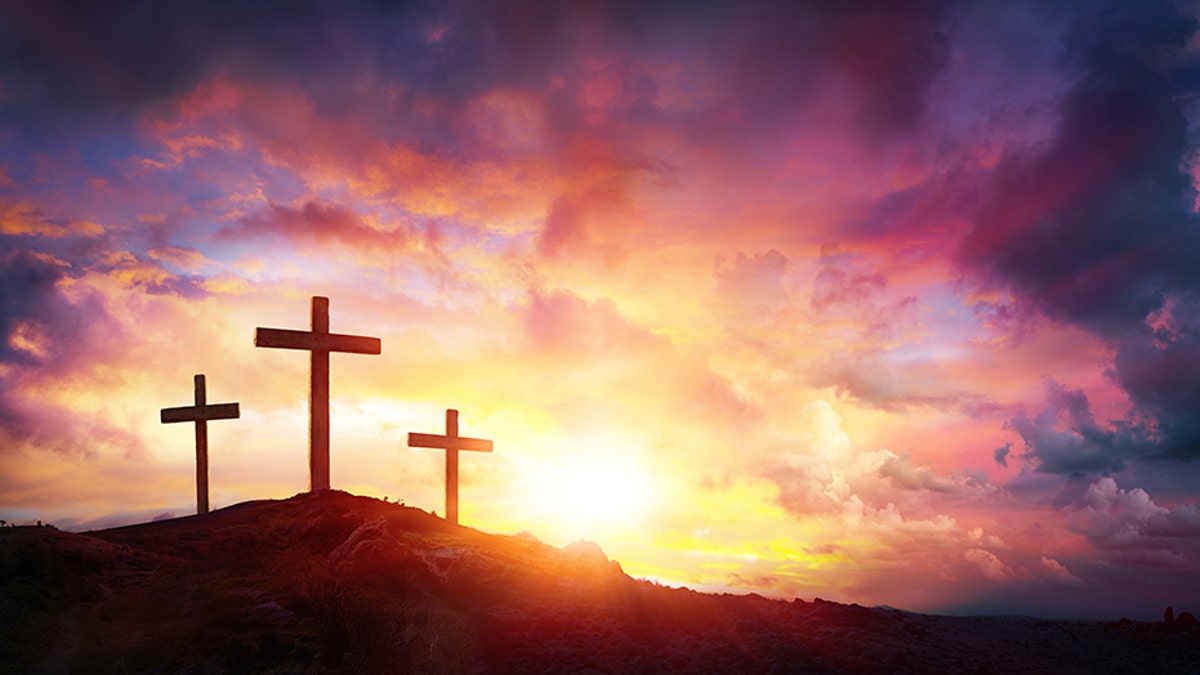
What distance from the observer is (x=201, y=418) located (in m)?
30.2

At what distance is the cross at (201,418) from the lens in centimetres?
3012

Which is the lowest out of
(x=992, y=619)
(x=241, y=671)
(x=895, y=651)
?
(x=992, y=619)

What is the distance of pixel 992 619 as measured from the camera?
27.9 meters

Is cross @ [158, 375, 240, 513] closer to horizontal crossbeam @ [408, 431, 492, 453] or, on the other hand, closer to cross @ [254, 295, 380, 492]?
horizontal crossbeam @ [408, 431, 492, 453]

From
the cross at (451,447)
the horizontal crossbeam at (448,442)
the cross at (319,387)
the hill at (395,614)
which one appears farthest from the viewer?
the cross at (451,447)

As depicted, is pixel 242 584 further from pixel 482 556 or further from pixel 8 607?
pixel 482 556

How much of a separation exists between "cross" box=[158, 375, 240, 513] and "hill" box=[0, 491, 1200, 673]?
7.49 metres

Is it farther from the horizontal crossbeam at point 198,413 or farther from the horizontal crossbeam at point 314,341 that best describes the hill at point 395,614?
the horizontal crossbeam at point 198,413

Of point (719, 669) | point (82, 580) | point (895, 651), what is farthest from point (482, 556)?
point (895, 651)

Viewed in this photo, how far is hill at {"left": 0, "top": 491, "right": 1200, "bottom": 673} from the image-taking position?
14.4m

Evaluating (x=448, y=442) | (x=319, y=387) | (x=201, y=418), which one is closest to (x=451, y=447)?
(x=448, y=442)

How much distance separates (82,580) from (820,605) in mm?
18470

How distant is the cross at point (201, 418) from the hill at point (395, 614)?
749cm

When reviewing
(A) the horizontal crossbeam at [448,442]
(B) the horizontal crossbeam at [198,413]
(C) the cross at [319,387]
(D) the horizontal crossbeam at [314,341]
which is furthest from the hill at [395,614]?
(B) the horizontal crossbeam at [198,413]
